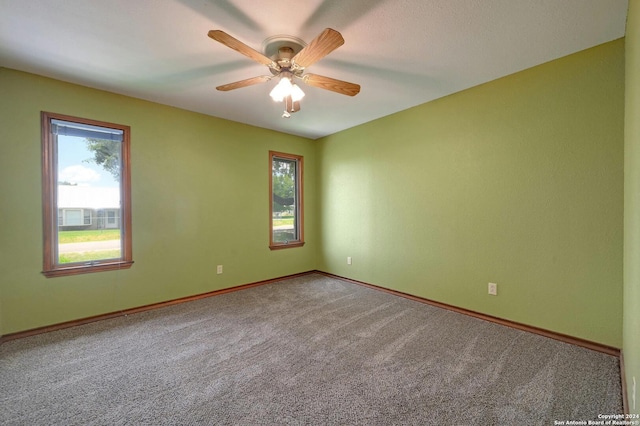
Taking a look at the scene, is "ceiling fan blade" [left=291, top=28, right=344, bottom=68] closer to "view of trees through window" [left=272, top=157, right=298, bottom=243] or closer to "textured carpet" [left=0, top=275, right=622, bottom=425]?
"textured carpet" [left=0, top=275, right=622, bottom=425]

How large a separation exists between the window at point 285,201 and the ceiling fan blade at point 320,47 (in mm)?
2450

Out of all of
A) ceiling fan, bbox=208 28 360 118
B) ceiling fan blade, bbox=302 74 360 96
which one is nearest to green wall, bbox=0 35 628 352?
ceiling fan blade, bbox=302 74 360 96

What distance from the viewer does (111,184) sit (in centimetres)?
283

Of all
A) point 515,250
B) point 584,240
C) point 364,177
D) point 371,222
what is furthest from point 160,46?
point 584,240

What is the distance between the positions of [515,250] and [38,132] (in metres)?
4.67

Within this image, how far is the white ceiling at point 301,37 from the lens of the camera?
1.63 meters

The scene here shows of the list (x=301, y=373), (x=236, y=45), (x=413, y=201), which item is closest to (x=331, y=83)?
(x=236, y=45)

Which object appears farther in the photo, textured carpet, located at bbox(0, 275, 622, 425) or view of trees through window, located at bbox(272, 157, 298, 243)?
view of trees through window, located at bbox(272, 157, 298, 243)

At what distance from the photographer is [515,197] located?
96.7 inches

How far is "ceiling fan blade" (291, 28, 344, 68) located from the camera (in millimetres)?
1433

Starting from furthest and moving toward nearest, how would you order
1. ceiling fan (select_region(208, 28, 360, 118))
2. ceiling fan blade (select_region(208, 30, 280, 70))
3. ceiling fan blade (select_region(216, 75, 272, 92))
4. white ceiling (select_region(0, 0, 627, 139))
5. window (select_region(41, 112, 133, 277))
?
window (select_region(41, 112, 133, 277))
ceiling fan blade (select_region(216, 75, 272, 92))
ceiling fan (select_region(208, 28, 360, 118))
white ceiling (select_region(0, 0, 627, 139))
ceiling fan blade (select_region(208, 30, 280, 70))

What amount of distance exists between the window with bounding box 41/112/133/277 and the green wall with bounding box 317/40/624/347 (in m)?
3.10

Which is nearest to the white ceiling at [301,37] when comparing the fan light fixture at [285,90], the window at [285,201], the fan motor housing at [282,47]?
the fan motor housing at [282,47]

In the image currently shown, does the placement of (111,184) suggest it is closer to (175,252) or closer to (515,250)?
(175,252)
